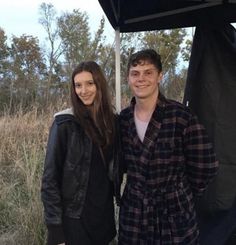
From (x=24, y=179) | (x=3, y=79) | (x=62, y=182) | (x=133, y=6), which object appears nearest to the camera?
(x=62, y=182)

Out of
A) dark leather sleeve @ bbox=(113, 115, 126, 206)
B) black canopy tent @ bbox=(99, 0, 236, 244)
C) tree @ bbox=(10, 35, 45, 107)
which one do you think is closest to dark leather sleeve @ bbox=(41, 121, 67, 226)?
dark leather sleeve @ bbox=(113, 115, 126, 206)

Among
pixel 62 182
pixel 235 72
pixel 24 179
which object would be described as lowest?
pixel 24 179

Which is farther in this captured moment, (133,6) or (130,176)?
(133,6)

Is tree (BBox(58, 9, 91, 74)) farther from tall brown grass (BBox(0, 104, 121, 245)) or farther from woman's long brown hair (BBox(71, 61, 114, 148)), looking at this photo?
woman's long brown hair (BBox(71, 61, 114, 148))

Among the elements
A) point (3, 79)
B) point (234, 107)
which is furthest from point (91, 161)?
point (3, 79)

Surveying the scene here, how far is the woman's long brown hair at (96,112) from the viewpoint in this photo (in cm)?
260

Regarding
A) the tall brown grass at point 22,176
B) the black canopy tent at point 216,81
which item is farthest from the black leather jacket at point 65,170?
the tall brown grass at point 22,176

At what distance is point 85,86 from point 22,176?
10.4ft

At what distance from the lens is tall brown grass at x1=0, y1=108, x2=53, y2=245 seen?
13.9 feet

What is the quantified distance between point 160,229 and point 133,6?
6.36ft

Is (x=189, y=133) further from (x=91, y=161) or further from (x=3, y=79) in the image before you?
(x=3, y=79)

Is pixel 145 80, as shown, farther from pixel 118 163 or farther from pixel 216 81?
pixel 216 81

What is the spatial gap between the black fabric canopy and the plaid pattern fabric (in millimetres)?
1189

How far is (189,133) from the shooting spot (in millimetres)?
2604
